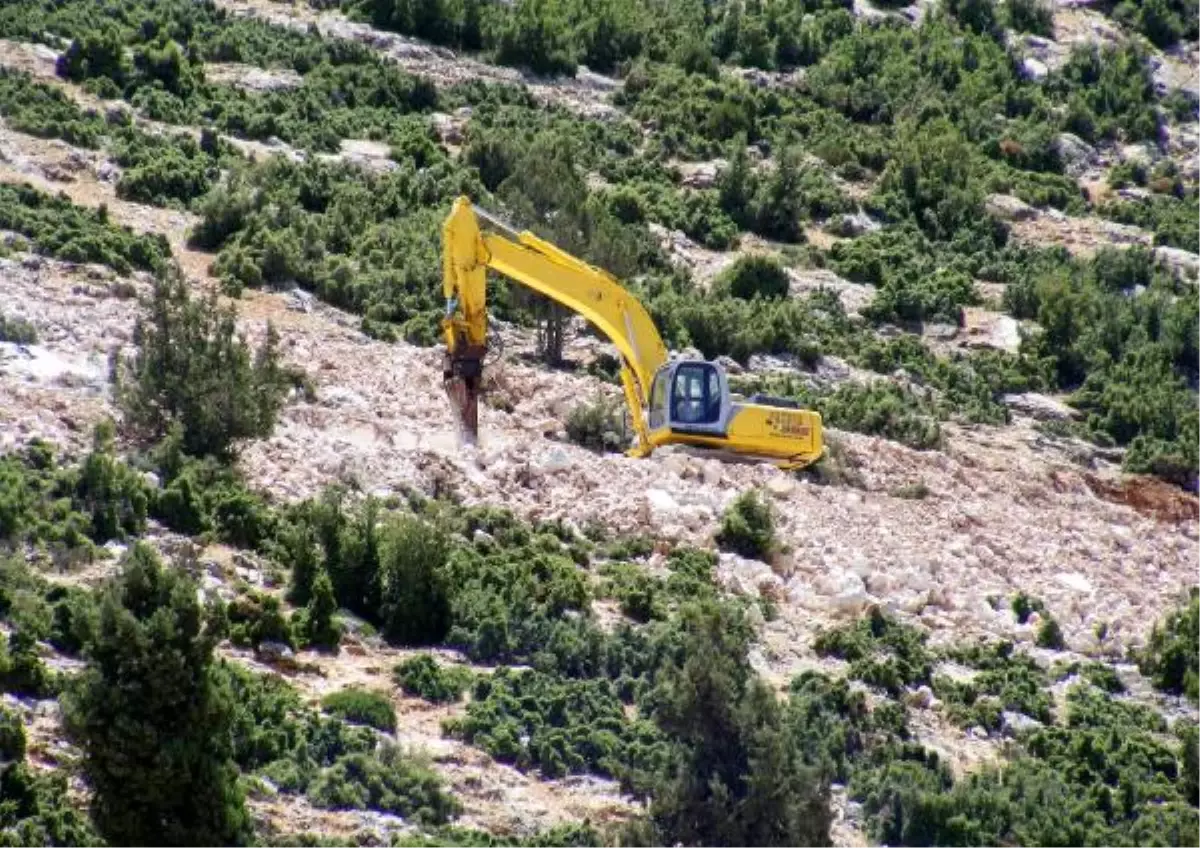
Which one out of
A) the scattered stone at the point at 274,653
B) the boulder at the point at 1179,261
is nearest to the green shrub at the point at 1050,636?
the scattered stone at the point at 274,653

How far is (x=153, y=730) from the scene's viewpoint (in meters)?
22.3

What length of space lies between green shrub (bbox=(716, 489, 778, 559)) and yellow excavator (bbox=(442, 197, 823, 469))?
2.13 m

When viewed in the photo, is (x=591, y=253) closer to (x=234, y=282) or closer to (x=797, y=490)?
(x=234, y=282)

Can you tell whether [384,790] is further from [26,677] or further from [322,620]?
[322,620]

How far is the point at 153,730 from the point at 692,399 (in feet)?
46.3

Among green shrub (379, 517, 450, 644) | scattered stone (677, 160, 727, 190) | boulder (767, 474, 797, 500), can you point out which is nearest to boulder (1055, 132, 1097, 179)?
scattered stone (677, 160, 727, 190)

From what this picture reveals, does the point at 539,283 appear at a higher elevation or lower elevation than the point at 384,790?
higher

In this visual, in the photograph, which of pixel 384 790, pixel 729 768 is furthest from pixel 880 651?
pixel 384 790

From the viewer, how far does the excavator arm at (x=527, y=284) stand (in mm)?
34188

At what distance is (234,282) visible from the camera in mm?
39312

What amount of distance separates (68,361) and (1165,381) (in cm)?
1926

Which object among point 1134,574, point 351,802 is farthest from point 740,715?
point 1134,574

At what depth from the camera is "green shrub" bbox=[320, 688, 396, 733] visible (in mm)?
26375

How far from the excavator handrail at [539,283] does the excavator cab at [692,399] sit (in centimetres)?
59
